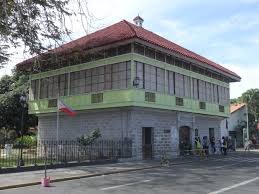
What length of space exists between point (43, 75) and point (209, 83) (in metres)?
14.6

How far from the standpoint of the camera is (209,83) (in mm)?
36844

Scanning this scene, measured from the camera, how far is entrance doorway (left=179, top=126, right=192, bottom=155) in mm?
32562

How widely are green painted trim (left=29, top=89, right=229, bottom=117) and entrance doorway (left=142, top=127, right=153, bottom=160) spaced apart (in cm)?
193

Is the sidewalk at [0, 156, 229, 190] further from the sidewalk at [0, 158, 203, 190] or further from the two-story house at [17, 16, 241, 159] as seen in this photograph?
the two-story house at [17, 16, 241, 159]

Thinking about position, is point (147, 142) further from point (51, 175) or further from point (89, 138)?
point (51, 175)

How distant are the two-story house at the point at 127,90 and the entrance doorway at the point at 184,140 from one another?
8cm

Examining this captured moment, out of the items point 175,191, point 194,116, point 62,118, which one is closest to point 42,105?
point 62,118

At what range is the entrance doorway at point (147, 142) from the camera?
28.4 m

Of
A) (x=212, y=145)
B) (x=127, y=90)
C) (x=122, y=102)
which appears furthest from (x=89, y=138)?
(x=212, y=145)

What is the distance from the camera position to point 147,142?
2908cm

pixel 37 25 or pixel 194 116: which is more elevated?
pixel 37 25

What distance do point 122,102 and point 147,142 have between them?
4.23 meters

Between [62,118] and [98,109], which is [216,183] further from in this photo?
[62,118]

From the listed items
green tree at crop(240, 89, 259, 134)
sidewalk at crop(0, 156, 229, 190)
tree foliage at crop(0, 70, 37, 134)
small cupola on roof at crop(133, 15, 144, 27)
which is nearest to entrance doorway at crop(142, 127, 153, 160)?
sidewalk at crop(0, 156, 229, 190)
